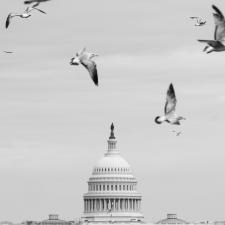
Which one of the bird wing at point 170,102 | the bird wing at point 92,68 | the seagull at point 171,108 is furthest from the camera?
the bird wing at point 170,102

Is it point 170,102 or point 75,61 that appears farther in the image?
point 170,102

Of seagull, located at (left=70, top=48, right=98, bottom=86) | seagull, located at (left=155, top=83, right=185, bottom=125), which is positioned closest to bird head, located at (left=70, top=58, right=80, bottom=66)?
seagull, located at (left=70, top=48, right=98, bottom=86)

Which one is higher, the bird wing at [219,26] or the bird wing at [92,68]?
the bird wing at [219,26]

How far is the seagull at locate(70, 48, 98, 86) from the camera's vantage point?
164 feet

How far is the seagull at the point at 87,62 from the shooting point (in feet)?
164

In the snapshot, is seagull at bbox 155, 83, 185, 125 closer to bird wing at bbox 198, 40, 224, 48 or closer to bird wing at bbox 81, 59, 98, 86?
bird wing at bbox 198, 40, 224, 48

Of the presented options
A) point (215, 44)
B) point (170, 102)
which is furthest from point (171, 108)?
point (215, 44)

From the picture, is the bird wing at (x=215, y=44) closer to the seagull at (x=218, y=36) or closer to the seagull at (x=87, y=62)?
the seagull at (x=218, y=36)

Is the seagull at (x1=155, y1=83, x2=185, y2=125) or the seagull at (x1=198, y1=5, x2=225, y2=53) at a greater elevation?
the seagull at (x1=198, y1=5, x2=225, y2=53)

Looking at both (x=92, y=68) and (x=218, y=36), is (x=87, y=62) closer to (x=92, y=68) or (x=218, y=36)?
(x=92, y=68)

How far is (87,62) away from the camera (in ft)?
167

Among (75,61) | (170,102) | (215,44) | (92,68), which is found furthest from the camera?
(170,102)

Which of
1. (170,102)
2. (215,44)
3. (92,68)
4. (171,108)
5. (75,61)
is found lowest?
(171,108)

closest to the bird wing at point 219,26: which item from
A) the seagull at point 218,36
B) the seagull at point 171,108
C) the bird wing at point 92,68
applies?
the seagull at point 218,36
